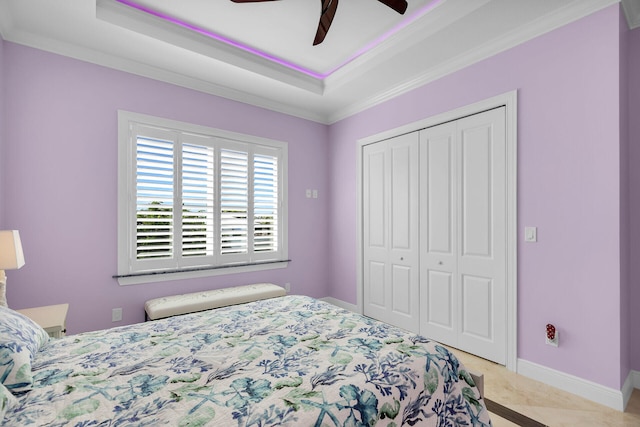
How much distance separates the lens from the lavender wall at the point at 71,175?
2533 millimetres

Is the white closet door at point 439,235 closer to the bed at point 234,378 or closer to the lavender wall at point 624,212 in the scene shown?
the lavender wall at point 624,212

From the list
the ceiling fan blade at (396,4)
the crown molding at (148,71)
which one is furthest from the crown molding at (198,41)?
the ceiling fan blade at (396,4)

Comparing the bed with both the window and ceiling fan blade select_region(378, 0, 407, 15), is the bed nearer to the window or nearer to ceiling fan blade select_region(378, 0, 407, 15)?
the window

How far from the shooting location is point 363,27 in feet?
8.96

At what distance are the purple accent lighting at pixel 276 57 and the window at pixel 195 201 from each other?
91 cm

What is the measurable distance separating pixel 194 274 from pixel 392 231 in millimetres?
2216

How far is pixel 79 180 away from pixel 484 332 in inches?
149

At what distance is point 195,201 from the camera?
3.33 meters

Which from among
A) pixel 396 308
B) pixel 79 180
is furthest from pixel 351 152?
pixel 79 180

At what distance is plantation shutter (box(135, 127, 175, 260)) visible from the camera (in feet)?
10.00

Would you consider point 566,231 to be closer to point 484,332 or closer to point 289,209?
point 484,332

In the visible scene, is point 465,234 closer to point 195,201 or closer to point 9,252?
point 195,201

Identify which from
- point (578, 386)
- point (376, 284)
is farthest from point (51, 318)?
point (578, 386)

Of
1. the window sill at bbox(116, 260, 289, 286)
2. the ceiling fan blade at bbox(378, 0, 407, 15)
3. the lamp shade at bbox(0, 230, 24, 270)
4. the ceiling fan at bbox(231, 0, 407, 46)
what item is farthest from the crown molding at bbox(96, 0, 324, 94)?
the window sill at bbox(116, 260, 289, 286)
